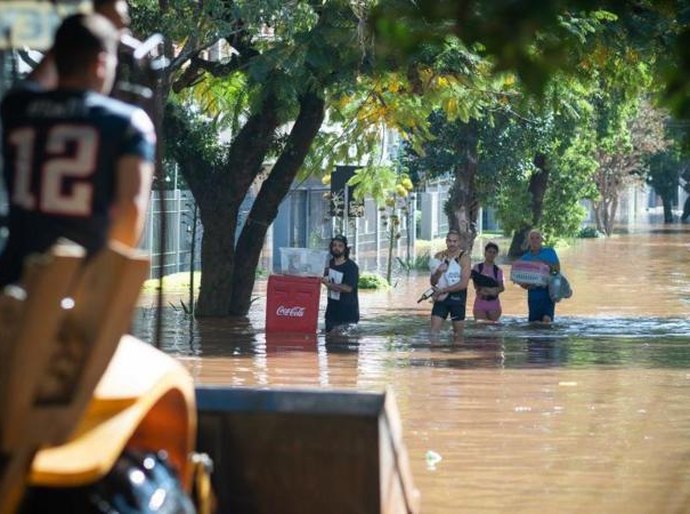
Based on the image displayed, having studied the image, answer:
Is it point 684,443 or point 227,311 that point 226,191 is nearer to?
point 227,311

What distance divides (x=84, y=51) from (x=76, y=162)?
30cm

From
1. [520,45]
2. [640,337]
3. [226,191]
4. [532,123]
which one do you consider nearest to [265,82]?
[226,191]

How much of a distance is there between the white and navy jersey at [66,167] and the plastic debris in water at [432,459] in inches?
271

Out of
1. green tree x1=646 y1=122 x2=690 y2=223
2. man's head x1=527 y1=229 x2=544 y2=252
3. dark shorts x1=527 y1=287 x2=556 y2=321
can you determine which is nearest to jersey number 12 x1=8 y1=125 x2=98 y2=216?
man's head x1=527 y1=229 x2=544 y2=252

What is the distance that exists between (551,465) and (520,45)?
21.5 feet

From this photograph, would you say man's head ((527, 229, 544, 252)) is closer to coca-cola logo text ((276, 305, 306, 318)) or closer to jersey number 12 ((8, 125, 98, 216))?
coca-cola logo text ((276, 305, 306, 318))

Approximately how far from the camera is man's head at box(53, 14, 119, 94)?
4398 mm

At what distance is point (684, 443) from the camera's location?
1210 centimetres

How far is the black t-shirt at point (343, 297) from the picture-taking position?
68.4 feet

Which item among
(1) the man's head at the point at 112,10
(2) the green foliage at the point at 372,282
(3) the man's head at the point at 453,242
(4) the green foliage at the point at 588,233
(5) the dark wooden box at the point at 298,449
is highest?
(1) the man's head at the point at 112,10

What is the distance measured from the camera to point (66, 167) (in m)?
4.36

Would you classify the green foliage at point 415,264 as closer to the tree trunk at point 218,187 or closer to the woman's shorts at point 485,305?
the tree trunk at point 218,187

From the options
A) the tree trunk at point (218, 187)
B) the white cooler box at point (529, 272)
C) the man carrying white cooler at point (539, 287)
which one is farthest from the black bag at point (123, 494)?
the tree trunk at point (218, 187)

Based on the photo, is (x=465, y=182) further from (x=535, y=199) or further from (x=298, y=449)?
(x=298, y=449)
